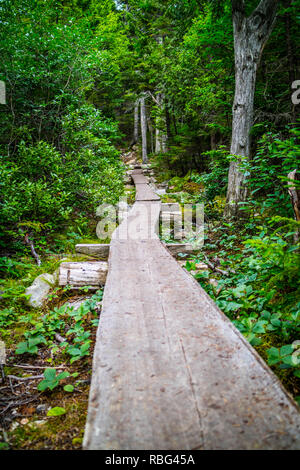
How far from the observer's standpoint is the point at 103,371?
3.92 ft

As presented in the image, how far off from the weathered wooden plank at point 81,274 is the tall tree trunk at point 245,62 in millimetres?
2961

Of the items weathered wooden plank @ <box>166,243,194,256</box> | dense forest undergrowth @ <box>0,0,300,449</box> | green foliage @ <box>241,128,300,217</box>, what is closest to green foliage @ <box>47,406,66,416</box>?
dense forest undergrowth @ <box>0,0,300,449</box>

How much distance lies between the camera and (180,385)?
111 centimetres

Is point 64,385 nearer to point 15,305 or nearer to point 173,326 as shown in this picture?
point 173,326

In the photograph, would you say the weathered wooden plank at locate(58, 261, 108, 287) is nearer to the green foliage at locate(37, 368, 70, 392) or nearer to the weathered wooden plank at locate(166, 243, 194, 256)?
the weathered wooden plank at locate(166, 243, 194, 256)

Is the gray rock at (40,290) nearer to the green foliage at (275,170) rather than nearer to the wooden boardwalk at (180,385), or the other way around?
the wooden boardwalk at (180,385)

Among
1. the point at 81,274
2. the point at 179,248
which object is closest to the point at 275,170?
the point at 179,248

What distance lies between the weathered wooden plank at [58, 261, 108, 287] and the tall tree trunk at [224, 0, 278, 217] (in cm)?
296

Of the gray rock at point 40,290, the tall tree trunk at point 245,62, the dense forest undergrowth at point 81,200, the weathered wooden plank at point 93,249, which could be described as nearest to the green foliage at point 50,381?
the dense forest undergrowth at point 81,200

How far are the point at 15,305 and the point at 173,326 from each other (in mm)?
2285

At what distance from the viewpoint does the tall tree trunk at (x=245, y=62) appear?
4.75 m

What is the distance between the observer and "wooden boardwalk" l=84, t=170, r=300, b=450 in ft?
2.87
